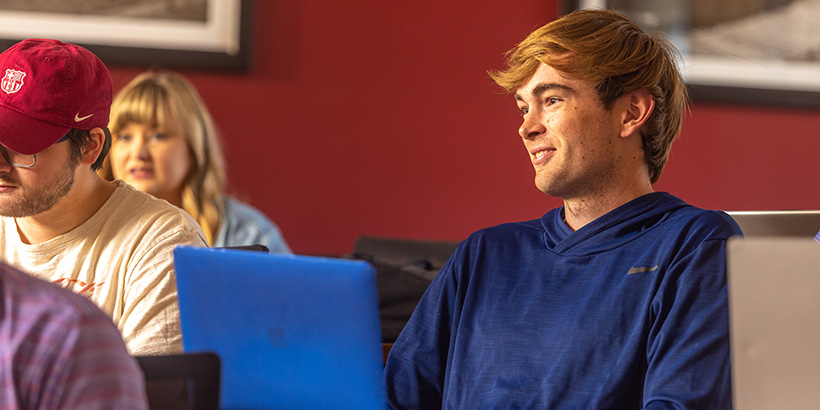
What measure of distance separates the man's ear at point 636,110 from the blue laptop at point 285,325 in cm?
65

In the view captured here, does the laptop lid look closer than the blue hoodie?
Yes

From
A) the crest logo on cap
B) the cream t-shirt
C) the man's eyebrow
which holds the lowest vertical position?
the cream t-shirt

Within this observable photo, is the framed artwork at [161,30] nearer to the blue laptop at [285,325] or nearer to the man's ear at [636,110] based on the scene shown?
the man's ear at [636,110]

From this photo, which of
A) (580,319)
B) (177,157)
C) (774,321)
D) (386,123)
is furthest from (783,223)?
(177,157)

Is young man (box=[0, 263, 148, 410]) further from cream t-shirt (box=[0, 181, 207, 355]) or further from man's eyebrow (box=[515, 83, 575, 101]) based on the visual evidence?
man's eyebrow (box=[515, 83, 575, 101])

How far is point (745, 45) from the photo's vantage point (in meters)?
2.90

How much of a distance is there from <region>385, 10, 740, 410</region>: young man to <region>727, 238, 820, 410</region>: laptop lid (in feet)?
1.08

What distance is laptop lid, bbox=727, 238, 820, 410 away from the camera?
74 centimetres

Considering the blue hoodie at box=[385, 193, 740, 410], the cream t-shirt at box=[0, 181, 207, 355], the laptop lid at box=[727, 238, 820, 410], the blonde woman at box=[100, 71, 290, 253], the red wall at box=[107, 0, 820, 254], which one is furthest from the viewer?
A: the red wall at box=[107, 0, 820, 254]

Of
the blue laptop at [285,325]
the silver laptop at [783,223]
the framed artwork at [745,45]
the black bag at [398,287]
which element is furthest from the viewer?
the framed artwork at [745,45]

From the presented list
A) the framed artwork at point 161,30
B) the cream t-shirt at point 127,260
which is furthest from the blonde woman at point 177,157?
the cream t-shirt at point 127,260

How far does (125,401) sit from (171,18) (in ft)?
7.32

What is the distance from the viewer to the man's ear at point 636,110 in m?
1.40

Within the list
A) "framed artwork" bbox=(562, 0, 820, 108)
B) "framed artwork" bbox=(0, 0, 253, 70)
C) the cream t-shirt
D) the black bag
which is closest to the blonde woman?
"framed artwork" bbox=(0, 0, 253, 70)
